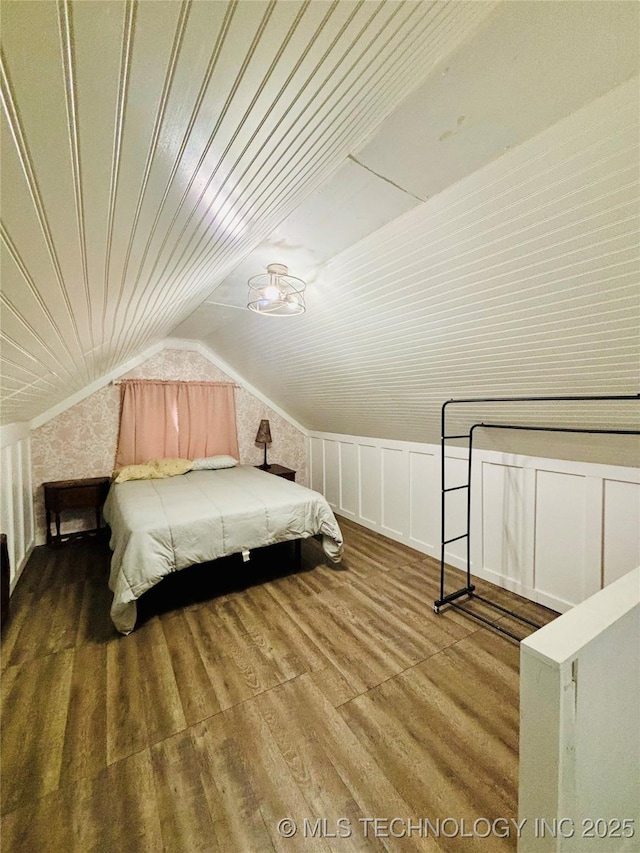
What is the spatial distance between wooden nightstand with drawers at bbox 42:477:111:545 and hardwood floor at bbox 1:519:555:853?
34.1 inches

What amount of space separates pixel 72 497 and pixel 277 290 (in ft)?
9.25

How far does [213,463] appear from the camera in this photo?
3834mm

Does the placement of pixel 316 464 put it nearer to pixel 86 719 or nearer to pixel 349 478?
pixel 349 478

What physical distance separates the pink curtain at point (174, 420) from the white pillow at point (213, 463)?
0.28 meters

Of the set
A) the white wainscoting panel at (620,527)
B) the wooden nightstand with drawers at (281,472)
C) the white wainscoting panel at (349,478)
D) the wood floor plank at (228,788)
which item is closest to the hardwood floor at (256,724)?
the wood floor plank at (228,788)

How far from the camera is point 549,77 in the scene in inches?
32.7

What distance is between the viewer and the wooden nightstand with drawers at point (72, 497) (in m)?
3.12

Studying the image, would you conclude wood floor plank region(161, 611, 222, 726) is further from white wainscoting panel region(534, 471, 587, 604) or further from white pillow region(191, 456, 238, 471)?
white wainscoting panel region(534, 471, 587, 604)

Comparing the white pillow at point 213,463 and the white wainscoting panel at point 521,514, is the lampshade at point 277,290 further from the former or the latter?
the white pillow at point 213,463

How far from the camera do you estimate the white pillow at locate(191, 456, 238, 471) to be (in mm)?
3766

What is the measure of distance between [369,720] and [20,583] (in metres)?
2.67

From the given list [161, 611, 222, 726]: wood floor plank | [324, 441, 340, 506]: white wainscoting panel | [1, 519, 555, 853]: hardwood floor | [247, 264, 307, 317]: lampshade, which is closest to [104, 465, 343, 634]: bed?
[161, 611, 222, 726]: wood floor plank

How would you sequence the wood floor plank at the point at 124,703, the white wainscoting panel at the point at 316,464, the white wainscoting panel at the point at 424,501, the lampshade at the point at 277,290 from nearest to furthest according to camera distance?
1. the wood floor plank at the point at 124,703
2. the lampshade at the point at 277,290
3. the white wainscoting panel at the point at 424,501
4. the white wainscoting panel at the point at 316,464

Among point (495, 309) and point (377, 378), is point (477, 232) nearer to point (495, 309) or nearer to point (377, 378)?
point (495, 309)
